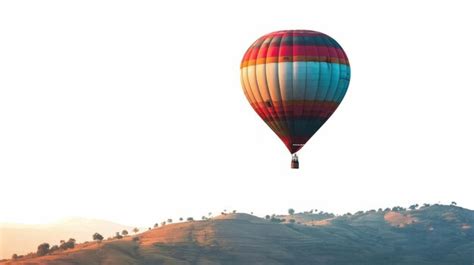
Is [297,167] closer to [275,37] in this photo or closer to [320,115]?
[320,115]

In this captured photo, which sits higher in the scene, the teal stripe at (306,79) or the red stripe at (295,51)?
the red stripe at (295,51)

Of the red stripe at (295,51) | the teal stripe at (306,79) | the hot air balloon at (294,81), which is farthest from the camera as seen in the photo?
the red stripe at (295,51)

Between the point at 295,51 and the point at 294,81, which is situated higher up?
the point at 295,51

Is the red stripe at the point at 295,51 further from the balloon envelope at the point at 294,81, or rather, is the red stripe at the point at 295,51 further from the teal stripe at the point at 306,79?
the teal stripe at the point at 306,79

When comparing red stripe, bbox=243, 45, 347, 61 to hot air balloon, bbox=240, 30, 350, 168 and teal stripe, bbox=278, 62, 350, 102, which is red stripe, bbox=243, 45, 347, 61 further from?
teal stripe, bbox=278, 62, 350, 102

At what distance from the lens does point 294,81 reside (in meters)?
91.9

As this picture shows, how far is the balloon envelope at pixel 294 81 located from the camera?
92.1 m

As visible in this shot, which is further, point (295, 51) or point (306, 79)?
point (295, 51)

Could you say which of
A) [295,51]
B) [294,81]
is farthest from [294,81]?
Result: [295,51]

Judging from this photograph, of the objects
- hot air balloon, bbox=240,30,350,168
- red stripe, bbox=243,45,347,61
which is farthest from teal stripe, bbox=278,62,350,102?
red stripe, bbox=243,45,347,61

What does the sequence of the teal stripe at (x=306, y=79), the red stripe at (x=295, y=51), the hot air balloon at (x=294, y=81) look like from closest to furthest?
the teal stripe at (x=306, y=79), the hot air balloon at (x=294, y=81), the red stripe at (x=295, y=51)

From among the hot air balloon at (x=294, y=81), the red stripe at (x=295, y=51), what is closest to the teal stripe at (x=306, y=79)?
the hot air balloon at (x=294, y=81)

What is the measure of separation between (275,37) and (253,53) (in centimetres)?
295

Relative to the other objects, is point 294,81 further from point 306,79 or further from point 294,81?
point 306,79
